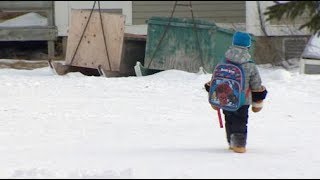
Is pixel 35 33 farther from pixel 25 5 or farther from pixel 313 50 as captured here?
pixel 313 50

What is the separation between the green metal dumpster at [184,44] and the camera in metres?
13.5

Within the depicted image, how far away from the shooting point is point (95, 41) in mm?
13742

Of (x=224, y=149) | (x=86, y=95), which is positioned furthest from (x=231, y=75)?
(x=86, y=95)

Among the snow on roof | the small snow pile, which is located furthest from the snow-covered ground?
the small snow pile

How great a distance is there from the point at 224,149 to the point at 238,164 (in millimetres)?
858

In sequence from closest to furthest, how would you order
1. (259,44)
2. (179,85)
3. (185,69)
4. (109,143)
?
(109,143) < (179,85) < (185,69) < (259,44)

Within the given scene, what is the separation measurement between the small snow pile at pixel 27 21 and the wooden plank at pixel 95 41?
366 cm

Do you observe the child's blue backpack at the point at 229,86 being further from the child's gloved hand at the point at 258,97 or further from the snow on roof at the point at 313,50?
the snow on roof at the point at 313,50

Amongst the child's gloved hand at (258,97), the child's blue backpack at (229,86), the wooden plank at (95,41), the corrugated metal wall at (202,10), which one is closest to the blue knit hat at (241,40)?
the child's blue backpack at (229,86)

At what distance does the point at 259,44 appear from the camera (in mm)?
17078

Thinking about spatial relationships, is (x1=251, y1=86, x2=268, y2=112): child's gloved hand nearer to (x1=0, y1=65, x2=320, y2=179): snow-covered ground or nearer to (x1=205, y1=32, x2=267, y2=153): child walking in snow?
(x1=205, y1=32, x2=267, y2=153): child walking in snow

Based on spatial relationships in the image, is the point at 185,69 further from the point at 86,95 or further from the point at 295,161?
the point at 295,161

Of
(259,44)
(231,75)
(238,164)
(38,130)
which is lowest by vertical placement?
(259,44)

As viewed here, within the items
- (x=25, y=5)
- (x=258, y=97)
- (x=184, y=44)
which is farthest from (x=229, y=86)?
(x=25, y=5)
